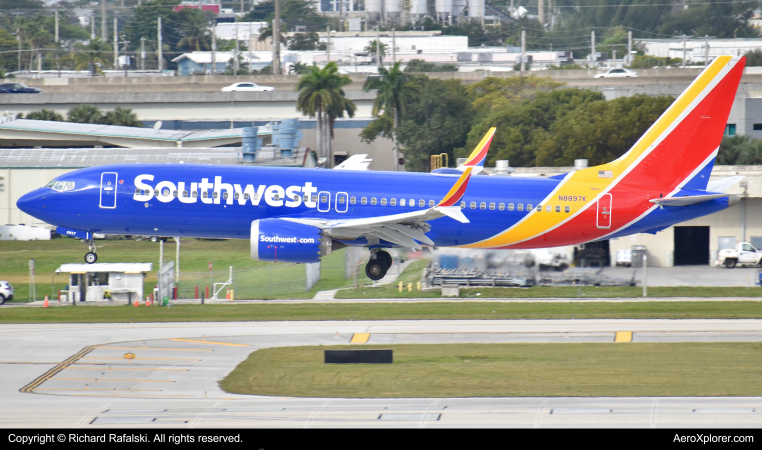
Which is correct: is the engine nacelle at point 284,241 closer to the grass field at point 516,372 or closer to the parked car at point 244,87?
the grass field at point 516,372

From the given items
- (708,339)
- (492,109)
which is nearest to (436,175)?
(708,339)

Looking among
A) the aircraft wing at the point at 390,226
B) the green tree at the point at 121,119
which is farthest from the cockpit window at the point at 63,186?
the green tree at the point at 121,119

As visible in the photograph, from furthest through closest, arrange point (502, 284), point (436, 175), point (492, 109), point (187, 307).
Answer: point (492, 109), point (502, 284), point (187, 307), point (436, 175)

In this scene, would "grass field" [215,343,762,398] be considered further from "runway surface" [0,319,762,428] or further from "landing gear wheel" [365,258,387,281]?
"landing gear wheel" [365,258,387,281]

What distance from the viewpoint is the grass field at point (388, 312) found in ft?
136

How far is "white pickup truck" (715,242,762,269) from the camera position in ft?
185

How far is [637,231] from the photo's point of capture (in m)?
40.1

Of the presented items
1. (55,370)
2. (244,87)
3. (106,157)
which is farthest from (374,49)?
(55,370)

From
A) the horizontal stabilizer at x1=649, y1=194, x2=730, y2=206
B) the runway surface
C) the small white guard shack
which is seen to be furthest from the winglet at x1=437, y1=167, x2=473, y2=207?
the small white guard shack

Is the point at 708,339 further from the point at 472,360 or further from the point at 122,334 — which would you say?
the point at 122,334

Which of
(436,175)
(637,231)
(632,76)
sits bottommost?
(637,231)

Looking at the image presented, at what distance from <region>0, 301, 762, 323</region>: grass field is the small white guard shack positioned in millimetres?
2695
